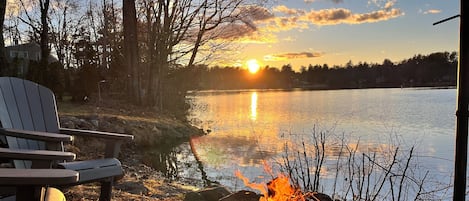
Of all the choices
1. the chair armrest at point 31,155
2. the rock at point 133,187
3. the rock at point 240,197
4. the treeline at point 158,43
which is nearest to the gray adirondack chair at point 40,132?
the chair armrest at point 31,155

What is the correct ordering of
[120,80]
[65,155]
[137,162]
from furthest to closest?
[120,80] → [137,162] → [65,155]

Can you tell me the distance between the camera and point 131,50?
12.8m

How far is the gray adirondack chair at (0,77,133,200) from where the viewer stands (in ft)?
7.79

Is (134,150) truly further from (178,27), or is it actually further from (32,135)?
(178,27)

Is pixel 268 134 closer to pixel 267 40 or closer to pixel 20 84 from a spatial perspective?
pixel 267 40

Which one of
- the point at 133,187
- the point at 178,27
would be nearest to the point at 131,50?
A: the point at 178,27

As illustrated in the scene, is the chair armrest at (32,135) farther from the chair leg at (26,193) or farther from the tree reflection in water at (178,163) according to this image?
the tree reflection in water at (178,163)

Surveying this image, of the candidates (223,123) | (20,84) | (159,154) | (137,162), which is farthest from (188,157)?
(223,123)

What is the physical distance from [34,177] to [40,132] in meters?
1.39

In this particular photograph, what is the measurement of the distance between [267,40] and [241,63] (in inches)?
66.6

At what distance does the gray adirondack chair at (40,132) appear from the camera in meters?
2.37

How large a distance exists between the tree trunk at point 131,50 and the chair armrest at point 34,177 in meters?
11.7

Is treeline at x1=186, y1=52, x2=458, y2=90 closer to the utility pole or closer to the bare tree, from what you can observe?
the bare tree

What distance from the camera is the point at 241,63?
47.5 feet
